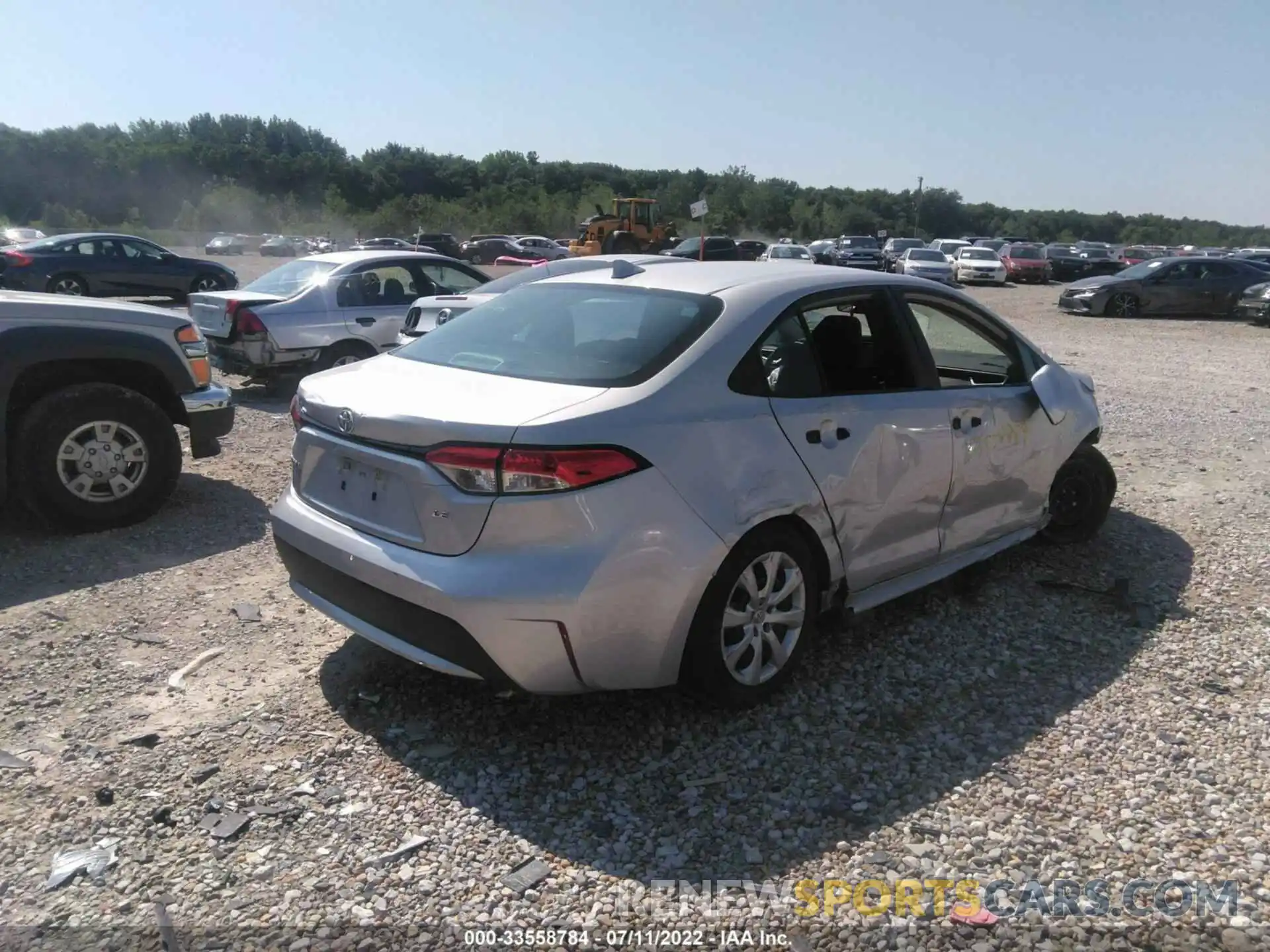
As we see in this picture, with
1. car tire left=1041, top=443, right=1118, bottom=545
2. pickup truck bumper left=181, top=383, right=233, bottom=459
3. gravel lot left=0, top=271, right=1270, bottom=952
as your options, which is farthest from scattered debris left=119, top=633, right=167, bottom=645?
car tire left=1041, top=443, right=1118, bottom=545

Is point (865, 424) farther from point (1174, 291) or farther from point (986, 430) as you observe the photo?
point (1174, 291)

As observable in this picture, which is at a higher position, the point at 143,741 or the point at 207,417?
the point at 207,417

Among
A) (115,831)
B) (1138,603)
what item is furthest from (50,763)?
(1138,603)

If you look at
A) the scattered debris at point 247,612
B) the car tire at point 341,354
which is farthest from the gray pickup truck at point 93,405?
the car tire at point 341,354

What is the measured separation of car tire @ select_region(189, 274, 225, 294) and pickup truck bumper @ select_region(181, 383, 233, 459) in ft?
51.7

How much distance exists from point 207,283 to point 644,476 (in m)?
20.3

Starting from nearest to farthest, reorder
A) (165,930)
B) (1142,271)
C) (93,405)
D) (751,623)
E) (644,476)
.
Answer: (165,930) < (644,476) < (751,623) < (93,405) < (1142,271)

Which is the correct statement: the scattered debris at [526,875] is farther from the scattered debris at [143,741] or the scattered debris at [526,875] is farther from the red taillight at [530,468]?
the scattered debris at [143,741]

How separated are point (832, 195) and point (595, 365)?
343ft

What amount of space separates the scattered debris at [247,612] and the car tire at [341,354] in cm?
535

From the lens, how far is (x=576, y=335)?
3650 millimetres

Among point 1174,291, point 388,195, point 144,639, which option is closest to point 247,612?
point 144,639

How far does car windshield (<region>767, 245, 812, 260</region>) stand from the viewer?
33.6m

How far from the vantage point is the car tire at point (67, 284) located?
60.6ft
